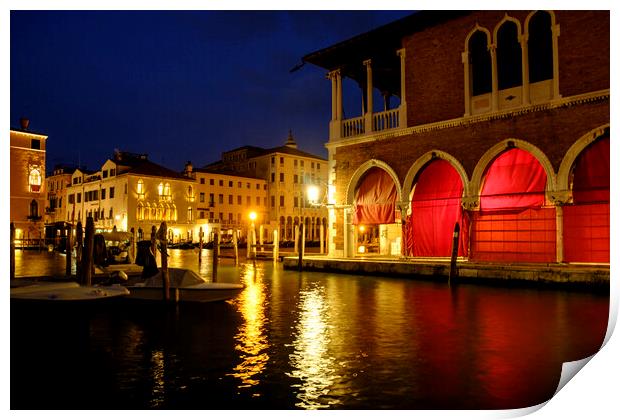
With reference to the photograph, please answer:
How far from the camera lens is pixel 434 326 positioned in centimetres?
930

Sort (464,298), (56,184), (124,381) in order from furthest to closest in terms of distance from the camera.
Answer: (56,184) → (464,298) → (124,381)

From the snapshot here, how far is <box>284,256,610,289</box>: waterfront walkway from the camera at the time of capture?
12.8m

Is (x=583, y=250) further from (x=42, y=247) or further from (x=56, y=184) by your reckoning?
(x=56, y=184)

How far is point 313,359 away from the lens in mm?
7102

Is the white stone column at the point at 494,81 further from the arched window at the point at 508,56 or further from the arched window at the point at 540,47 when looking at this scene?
the arched window at the point at 540,47

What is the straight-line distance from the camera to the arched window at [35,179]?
134 ft

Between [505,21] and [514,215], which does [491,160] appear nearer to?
[514,215]

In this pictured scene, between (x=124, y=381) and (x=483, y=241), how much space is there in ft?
40.5

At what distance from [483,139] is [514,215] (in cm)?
236

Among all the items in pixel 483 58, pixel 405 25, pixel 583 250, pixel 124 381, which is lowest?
pixel 124 381

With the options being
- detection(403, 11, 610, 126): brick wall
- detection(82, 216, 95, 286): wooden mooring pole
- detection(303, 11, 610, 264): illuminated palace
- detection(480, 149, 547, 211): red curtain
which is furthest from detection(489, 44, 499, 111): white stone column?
detection(82, 216, 95, 286): wooden mooring pole

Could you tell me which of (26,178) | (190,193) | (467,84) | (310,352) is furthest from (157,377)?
(190,193)

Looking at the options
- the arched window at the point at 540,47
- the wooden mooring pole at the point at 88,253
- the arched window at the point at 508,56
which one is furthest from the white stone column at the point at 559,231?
the wooden mooring pole at the point at 88,253

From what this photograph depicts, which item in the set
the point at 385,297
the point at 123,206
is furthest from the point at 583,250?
the point at 123,206
